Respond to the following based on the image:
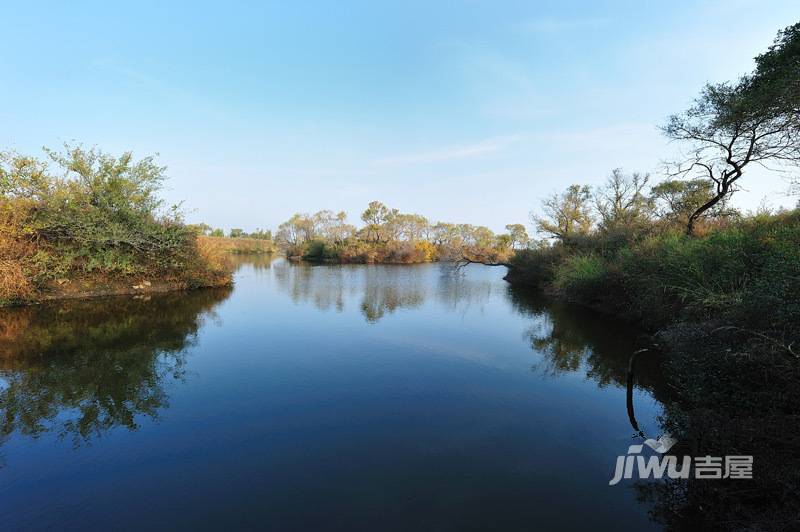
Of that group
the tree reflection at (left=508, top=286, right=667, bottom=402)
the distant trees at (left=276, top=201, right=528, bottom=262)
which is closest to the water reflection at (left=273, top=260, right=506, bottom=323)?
the tree reflection at (left=508, top=286, right=667, bottom=402)

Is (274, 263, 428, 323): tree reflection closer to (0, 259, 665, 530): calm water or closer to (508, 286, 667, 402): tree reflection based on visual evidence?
(0, 259, 665, 530): calm water

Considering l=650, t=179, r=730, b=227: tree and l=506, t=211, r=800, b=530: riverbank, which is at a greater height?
l=650, t=179, r=730, b=227: tree

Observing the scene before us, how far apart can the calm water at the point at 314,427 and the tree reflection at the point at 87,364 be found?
0.14 ft

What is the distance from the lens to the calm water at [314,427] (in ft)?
12.0

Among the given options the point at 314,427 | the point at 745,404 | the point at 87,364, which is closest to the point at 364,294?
the point at 87,364

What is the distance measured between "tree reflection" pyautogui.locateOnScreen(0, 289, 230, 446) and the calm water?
1.7 inches

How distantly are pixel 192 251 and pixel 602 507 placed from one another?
67.3ft

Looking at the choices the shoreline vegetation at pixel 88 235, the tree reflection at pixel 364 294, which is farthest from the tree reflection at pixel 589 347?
the shoreline vegetation at pixel 88 235

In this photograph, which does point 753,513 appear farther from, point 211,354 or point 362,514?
point 211,354

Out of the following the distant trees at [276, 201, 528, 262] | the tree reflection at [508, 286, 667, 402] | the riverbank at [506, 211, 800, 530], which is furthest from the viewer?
the distant trees at [276, 201, 528, 262]

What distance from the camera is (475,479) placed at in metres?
4.13

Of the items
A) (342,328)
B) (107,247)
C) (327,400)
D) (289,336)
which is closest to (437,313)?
(342,328)

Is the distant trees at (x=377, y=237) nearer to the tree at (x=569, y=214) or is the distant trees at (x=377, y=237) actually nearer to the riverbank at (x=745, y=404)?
the tree at (x=569, y=214)

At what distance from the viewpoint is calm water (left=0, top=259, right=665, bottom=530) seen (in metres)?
3.65
